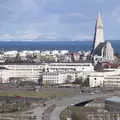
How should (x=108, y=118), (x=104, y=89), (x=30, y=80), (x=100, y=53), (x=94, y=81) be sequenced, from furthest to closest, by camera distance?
(x=100, y=53)
(x=30, y=80)
(x=94, y=81)
(x=104, y=89)
(x=108, y=118)

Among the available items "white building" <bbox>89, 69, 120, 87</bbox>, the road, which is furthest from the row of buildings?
the road

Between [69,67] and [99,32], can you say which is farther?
[99,32]

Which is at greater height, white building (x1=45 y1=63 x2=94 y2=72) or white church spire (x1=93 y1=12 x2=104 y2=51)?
white church spire (x1=93 y1=12 x2=104 y2=51)

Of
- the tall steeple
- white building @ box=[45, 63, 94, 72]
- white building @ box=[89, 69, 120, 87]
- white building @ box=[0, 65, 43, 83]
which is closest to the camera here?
white building @ box=[89, 69, 120, 87]

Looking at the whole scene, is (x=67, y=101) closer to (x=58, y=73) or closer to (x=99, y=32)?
(x=58, y=73)

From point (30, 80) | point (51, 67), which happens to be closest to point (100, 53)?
point (51, 67)

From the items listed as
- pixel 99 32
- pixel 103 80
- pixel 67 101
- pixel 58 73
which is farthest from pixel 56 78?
pixel 99 32

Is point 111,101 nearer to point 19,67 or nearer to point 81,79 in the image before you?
point 81,79

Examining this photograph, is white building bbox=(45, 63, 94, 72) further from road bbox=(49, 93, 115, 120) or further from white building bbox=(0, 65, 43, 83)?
road bbox=(49, 93, 115, 120)

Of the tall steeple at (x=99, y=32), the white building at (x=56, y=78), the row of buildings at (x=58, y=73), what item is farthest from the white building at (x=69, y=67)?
the tall steeple at (x=99, y=32)

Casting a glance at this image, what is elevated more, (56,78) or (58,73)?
(58,73)

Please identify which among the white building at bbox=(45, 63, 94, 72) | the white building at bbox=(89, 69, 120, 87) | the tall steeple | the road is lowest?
the road
